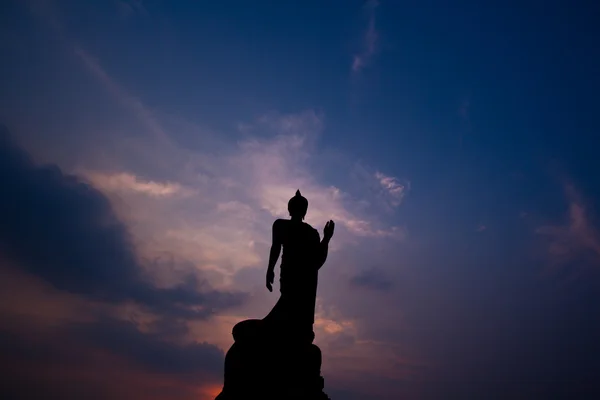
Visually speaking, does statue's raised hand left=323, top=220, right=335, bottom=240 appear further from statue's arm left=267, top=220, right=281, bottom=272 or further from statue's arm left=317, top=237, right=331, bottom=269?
statue's arm left=267, top=220, right=281, bottom=272

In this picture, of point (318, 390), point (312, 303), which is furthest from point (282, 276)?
point (318, 390)

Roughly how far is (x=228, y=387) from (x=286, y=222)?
407 cm

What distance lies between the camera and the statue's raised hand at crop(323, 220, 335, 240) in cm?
1040

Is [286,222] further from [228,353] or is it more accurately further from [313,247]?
[228,353]

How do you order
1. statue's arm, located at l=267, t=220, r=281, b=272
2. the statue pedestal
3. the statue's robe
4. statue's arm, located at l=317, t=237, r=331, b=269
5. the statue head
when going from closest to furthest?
the statue pedestal < the statue's robe < statue's arm, located at l=267, t=220, r=281, b=272 < statue's arm, located at l=317, t=237, r=331, b=269 < the statue head

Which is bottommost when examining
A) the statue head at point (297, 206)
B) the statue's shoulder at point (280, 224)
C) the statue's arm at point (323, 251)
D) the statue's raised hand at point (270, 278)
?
the statue's raised hand at point (270, 278)

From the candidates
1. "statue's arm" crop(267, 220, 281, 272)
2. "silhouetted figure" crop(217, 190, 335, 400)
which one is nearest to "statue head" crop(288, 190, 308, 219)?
"silhouetted figure" crop(217, 190, 335, 400)

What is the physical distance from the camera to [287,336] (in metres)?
9.10

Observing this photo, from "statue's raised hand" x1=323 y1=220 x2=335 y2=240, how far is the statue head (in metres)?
0.69

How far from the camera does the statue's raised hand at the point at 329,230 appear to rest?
10398 mm

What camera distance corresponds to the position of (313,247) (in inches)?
401

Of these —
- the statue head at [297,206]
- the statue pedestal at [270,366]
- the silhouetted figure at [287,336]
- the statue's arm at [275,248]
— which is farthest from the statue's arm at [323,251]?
the statue pedestal at [270,366]

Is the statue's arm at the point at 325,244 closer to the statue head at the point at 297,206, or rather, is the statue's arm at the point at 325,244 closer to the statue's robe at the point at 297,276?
the statue's robe at the point at 297,276

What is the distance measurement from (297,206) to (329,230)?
1055mm
